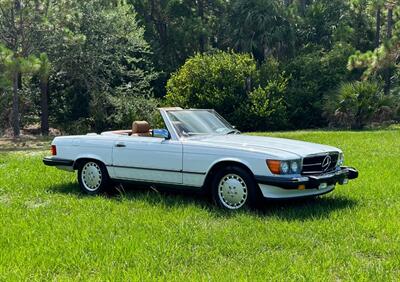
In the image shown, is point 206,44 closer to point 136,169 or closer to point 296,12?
point 296,12

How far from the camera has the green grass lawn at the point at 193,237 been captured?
4715 mm

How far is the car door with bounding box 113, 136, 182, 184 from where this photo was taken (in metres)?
7.49

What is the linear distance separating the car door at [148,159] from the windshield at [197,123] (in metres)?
0.36

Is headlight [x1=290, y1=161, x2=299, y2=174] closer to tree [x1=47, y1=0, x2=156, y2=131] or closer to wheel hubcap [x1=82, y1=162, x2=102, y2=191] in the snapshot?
wheel hubcap [x1=82, y1=162, x2=102, y2=191]

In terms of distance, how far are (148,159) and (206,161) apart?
3.33ft

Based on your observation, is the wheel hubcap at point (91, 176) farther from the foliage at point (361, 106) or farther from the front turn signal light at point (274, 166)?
the foliage at point (361, 106)

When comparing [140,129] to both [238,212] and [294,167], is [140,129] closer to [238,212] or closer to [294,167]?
[238,212]

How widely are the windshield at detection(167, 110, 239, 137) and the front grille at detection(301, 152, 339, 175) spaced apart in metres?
1.68

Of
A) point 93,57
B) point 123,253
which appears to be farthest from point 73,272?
point 93,57

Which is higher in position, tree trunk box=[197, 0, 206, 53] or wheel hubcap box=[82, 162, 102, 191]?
tree trunk box=[197, 0, 206, 53]

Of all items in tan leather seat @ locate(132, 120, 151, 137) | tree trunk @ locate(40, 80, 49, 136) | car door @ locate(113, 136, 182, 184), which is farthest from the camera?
tree trunk @ locate(40, 80, 49, 136)

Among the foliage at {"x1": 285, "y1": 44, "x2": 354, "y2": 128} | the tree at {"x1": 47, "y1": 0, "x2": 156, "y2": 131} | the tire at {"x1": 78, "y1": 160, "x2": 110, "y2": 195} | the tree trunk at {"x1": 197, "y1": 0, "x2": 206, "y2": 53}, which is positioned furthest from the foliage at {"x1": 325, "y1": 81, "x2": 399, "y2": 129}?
the tire at {"x1": 78, "y1": 160, "x2": 110, "y2": 195}

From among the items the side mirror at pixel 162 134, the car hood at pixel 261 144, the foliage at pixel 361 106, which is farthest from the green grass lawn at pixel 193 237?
the foliage at pixel 361 106

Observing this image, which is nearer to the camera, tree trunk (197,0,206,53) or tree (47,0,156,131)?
tree (47,0,156,131)
